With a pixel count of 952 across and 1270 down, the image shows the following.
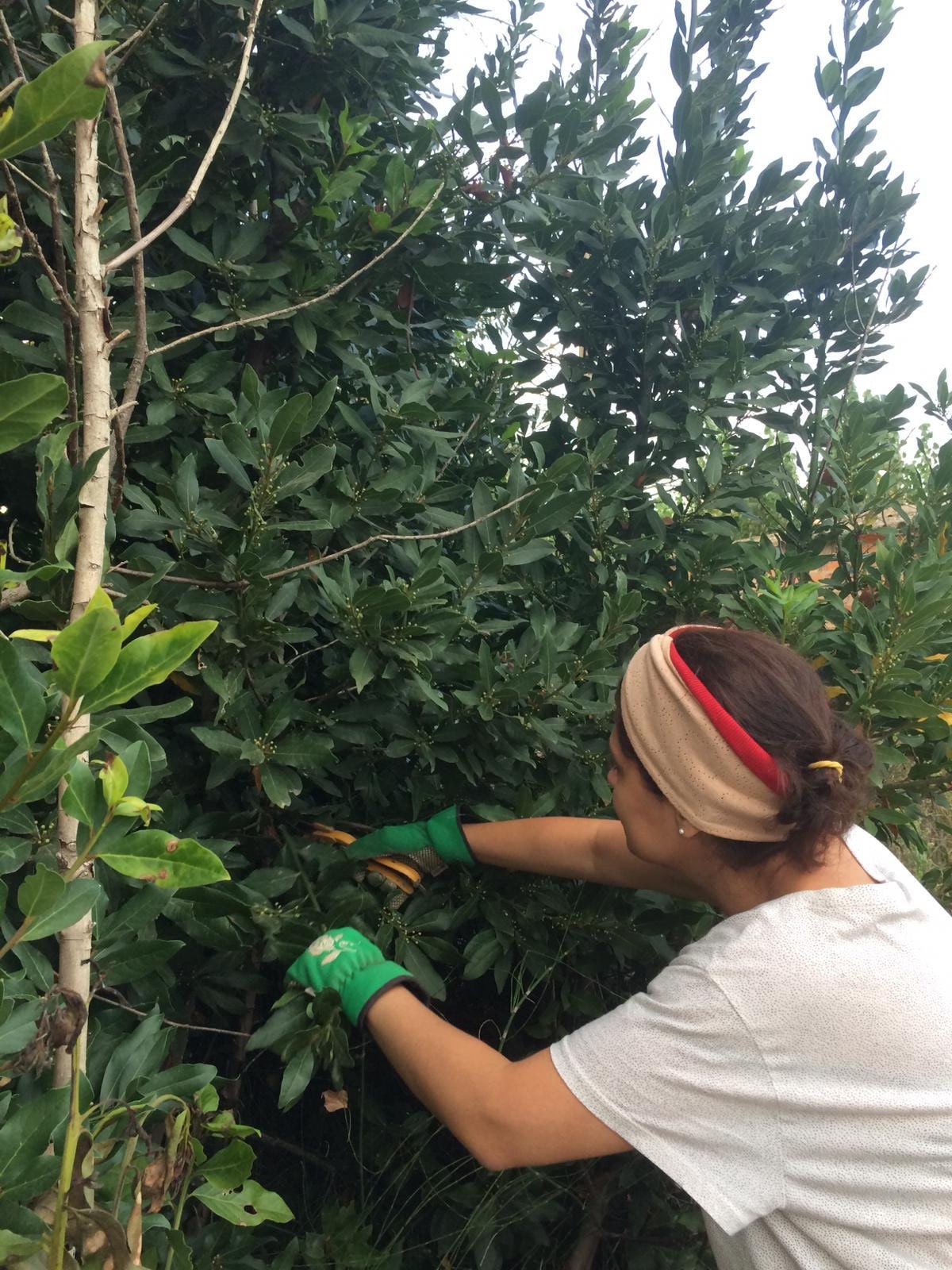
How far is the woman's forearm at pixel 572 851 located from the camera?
1774 mm

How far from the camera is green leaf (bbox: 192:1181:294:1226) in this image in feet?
3.35

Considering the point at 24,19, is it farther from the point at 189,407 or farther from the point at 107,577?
the point at 107,577

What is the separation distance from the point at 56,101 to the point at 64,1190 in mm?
818

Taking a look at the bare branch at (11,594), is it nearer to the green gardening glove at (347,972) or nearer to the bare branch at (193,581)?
the bare branch at (193,581)

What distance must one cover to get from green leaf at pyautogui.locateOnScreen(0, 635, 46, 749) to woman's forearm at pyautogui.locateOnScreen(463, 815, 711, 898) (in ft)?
3.96

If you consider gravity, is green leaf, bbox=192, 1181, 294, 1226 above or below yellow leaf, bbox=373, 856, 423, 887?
below

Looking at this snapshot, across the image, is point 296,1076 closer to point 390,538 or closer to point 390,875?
point 390,875

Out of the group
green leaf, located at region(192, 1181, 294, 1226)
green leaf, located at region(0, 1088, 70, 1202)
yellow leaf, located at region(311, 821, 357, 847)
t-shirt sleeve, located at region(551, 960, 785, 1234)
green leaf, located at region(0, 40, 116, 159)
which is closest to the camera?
green leaf, located at region(0, 40, 116, 159)

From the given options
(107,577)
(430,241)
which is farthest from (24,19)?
(107,577)

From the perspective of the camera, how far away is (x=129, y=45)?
3.91 ft

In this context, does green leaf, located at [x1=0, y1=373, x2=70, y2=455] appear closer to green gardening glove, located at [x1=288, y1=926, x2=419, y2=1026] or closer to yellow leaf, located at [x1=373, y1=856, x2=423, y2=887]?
green gardening glove, located at [x1=288, y1=926, x2=419, y2=1026]

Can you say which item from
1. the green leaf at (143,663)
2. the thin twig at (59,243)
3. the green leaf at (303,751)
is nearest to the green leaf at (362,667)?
the green leaf at (303,751)

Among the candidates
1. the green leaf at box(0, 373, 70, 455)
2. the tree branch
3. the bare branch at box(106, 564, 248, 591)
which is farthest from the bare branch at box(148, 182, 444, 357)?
the green leaf at box(0, 373, 70, 455)

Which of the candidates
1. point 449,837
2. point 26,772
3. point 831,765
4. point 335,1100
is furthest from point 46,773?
point 449,837
